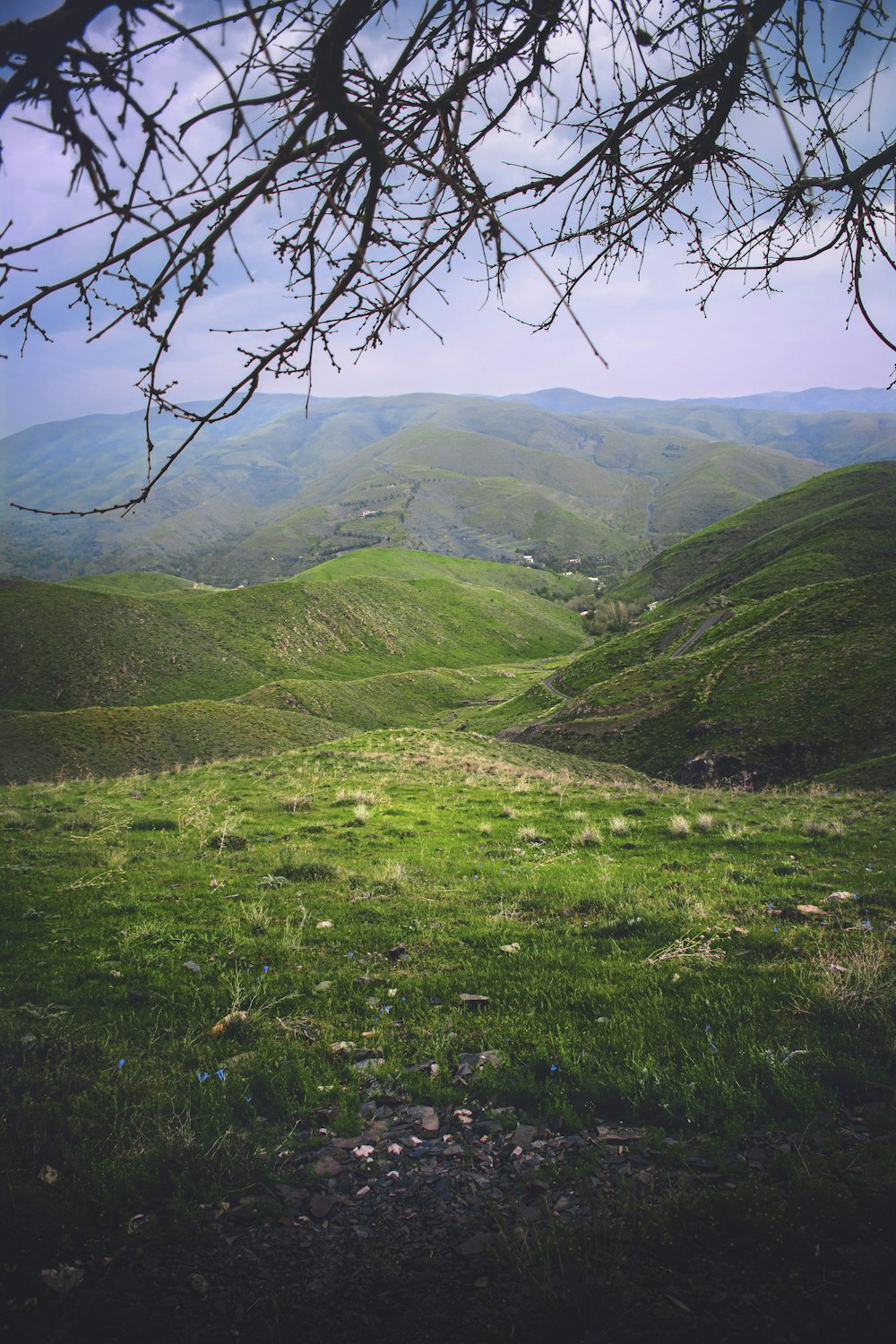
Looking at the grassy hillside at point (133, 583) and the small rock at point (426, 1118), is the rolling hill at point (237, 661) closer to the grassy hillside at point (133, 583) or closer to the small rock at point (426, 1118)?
the grassy hillside at point (133, 583)

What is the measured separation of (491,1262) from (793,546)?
103912 millimetres

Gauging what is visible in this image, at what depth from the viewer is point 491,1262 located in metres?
2.52

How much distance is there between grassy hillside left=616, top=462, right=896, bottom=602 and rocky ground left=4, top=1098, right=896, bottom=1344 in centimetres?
7706

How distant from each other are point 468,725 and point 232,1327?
6143 cm

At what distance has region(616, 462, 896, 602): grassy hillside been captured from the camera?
7512cm

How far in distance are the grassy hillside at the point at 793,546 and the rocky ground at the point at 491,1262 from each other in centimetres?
7706

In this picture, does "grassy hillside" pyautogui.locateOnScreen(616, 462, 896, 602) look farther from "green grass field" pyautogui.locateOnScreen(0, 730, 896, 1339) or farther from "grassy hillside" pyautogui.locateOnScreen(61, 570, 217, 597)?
"grassy hillside" pyautogui.locateOnScreen(61, 570, 217, 597)

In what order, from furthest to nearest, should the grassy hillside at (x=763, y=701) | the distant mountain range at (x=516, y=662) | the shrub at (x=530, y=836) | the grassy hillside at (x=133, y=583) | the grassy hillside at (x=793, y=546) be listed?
1. the grassy hillside at (x=133, y=583)
2. the grassy hillside at (x=793, y=546)
3. the distant mountain range at (x=516, y=662)
4. the grassy hillside at (x=763, y=701)
5. the shrub at (x=530, y=836)

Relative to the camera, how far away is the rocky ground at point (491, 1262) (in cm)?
216

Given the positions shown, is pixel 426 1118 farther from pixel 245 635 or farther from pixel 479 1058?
pixel 245 635

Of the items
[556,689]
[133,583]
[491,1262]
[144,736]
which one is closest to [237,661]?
[556,689]

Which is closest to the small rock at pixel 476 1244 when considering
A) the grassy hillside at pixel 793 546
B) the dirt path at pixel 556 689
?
the dirt path at pixel 556 689

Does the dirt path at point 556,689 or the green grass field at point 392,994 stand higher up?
the green grass field at point 392,994

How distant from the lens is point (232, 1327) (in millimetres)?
2256
